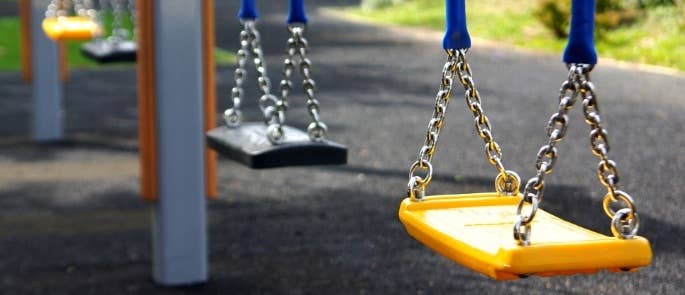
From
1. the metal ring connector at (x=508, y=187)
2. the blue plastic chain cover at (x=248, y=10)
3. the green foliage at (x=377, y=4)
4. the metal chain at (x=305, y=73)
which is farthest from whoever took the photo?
the green foliage at (x=377, y=4)

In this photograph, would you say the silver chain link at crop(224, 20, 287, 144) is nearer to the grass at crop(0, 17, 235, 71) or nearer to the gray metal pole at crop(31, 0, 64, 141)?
the gray metal pole at crop(31, 0, 64, 141)

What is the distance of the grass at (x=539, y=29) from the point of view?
14.8 m

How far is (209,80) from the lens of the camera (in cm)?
679

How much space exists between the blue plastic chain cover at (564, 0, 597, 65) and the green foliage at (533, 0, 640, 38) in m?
14.0

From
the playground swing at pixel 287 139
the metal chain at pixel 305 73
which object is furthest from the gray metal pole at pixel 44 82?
the metal chain at pixel 305 73

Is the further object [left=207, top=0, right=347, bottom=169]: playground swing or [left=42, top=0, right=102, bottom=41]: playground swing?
[left=42, top=0, right=102, bottom=41]: playground swing

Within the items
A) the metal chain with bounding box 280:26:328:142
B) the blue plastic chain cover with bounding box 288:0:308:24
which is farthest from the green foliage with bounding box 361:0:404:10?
the blue plastic chain cover with bounding box 288:0:308:24

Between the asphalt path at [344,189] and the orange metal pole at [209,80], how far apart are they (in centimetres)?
17

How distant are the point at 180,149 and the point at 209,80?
160 centimetres

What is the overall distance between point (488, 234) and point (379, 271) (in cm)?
259

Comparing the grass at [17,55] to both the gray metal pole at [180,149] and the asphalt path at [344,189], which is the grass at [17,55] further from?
the gray metal pole at [180,149]

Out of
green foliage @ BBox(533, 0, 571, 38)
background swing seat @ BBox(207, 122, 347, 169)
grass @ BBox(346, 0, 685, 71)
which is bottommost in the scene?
grass @ BBox(346, 0, 685, 71)

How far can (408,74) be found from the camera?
46.5 ft

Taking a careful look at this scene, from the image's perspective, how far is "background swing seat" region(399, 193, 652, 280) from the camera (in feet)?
8.55
